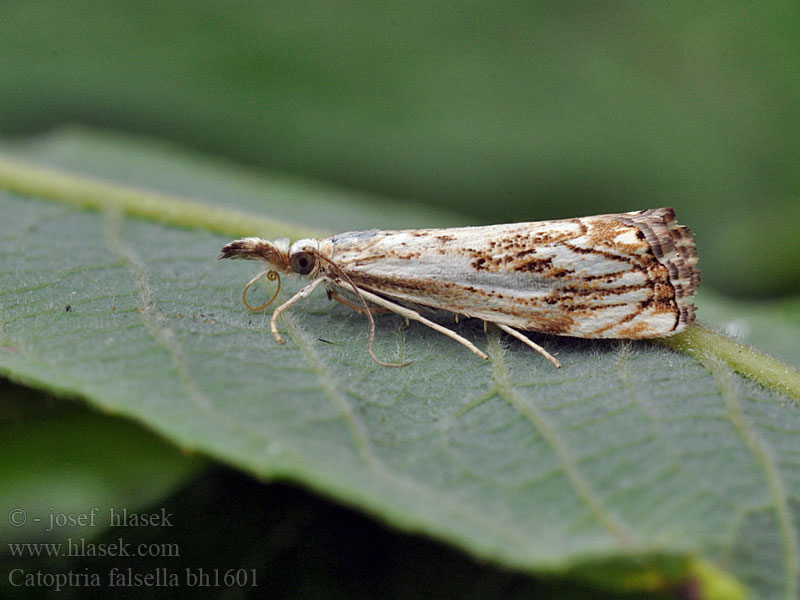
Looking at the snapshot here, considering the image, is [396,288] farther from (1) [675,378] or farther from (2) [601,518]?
(2) [601,518]

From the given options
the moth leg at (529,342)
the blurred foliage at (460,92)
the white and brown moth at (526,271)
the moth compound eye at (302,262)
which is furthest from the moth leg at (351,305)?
the blurred foliage at (460,92)

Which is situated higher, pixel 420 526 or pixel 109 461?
pixel 109 461

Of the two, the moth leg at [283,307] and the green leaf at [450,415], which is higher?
the moth leg at [283,307]

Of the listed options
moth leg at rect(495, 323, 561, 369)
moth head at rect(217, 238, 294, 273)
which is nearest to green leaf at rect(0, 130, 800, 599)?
moth leg at rect(495, 323, 561, 369)

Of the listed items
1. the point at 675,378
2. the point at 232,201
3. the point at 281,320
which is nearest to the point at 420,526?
the point at 675,378

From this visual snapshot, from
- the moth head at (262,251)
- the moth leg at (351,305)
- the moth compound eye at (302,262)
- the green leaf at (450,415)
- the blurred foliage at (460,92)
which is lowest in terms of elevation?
the green leaf at (450,415)

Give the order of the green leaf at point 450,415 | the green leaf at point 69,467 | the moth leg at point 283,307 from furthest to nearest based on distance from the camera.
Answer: the moth leg at point 283,307
the green leaf at point 69,467
the green leaf at point 450,415

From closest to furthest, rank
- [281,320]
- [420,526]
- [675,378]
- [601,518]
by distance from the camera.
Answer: [420,526], [601,518], [675,378], [281,320]

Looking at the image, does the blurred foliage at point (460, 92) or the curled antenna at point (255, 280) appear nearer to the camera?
the curled antenna at point (255, 280)

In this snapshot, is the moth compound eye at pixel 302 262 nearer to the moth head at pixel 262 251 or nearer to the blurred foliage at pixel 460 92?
the moth head at pixel 262 251
